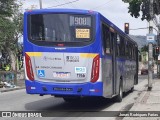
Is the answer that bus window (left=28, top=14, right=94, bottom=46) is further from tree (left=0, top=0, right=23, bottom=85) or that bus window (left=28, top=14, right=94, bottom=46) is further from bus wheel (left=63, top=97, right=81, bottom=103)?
tree (left=0, top=0, right=23, bottom=85)

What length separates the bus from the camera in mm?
14203

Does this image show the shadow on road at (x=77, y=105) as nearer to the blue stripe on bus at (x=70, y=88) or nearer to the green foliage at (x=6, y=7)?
the blue stripe on bus at (x=70, y=88)

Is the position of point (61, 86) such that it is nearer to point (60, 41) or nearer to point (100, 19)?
point (60, 41)

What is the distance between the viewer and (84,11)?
14422mm

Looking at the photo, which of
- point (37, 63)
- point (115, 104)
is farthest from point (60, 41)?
point (115, 104)

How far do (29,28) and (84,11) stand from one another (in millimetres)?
1904

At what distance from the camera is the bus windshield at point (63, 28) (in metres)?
14.3

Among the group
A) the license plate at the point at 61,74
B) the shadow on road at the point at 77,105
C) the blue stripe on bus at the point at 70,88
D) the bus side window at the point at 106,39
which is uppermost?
the bus side window at the point at 106,39

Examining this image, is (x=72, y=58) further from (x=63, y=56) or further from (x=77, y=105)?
(x=77, y=105)

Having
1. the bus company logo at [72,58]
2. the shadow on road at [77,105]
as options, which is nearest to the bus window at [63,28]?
the bus company logo at [72,58]

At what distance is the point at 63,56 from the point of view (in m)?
14.3

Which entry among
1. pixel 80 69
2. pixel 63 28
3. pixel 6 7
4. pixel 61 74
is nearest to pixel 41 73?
pixel 61 74

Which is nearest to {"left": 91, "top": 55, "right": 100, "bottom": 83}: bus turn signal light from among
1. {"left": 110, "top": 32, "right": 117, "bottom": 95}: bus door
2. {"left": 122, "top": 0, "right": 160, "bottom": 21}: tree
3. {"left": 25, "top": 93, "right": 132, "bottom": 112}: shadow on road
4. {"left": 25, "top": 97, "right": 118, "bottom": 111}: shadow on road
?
{"left": 25, "top": 93, "right": 132, "bottom": 112}: shadow on road

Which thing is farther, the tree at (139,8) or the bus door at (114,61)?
the tree at (139,8)
